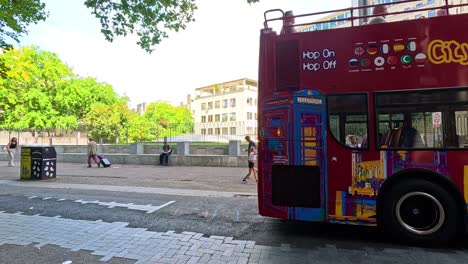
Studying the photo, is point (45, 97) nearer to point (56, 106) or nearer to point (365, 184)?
point (56, 106)

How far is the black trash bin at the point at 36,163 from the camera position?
492 inches

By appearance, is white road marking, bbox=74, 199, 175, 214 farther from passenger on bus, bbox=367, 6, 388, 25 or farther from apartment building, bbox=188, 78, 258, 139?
apartment building, bbox=188, 78, 258, 139

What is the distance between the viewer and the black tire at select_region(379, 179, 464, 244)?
15.2 feet

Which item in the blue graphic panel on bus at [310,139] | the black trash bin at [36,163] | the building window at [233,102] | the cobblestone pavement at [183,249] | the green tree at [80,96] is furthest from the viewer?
the building window at [233,102]

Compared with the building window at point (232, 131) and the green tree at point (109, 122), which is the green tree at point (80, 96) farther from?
the building window at point (232, 131)

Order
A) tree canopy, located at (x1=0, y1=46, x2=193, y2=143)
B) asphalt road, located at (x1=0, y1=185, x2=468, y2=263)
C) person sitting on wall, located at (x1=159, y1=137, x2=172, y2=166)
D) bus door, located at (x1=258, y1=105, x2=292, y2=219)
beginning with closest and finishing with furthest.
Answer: asphalt road, located at (x1=0, y1=185, x2=468, y2=263)
bus door, located at (x1=258, y1=105, x2=292, y2=219)
person sitting on wall, located at (x1=159, y1=137, x2=172, y2=166)
tree canopy, located at (x1=0, y1=46, x2=193, y2=143)

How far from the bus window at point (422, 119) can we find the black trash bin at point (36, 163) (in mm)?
12516

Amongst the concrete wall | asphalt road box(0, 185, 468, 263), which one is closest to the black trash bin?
asphalt road box(0, 185, 468, 263)

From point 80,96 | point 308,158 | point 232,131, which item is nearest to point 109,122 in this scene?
point 80,96

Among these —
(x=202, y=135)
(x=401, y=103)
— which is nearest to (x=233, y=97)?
(x=202, y=135)

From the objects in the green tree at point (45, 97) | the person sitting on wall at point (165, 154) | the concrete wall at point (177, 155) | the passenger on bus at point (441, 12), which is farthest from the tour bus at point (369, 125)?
the green tree at point (45, 97)

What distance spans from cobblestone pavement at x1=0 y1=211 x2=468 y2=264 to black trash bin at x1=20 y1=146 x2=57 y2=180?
750cm

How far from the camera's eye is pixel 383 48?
4.97 m

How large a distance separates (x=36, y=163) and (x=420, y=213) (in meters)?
13.3
